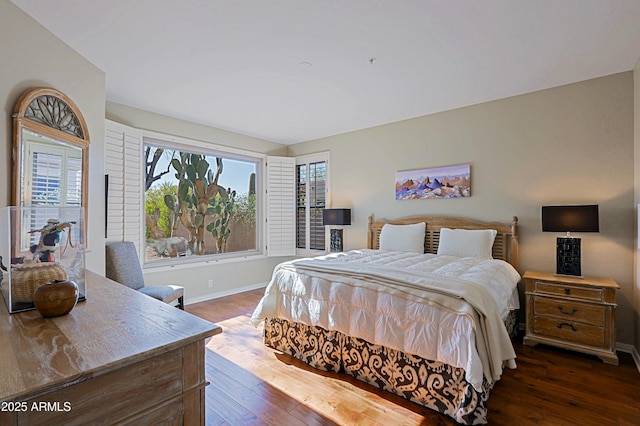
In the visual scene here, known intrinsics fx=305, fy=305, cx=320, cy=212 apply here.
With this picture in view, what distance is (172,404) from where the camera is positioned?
0.95m

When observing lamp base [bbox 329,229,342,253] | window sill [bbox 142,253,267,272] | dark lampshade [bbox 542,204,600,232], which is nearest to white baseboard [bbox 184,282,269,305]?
window sill [bbox 142,253,267,272]

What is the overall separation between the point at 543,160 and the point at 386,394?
299 cm

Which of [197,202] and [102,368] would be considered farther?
[197,202]

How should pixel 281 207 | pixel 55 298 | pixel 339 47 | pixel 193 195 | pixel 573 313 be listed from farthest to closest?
1. pixel 281 207
2. pixel 193 195
3. pixel 573 313
4. pixel 339 47
5. pixel 55 298

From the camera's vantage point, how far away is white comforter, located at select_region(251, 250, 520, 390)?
1.91 metres

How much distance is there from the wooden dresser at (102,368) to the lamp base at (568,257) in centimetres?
344

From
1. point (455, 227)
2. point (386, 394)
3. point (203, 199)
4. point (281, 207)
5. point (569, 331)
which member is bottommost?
point (386, 394)

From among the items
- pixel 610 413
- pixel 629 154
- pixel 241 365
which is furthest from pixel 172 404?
pixel 629 154

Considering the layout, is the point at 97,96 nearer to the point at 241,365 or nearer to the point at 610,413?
the point at 241,365

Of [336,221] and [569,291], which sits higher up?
[336,221]

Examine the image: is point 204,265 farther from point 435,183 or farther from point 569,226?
point 569,226

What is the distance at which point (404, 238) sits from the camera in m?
4.10

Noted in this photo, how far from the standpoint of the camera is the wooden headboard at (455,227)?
11.4ft

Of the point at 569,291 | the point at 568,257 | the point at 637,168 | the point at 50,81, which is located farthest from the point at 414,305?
the point at 50,81
